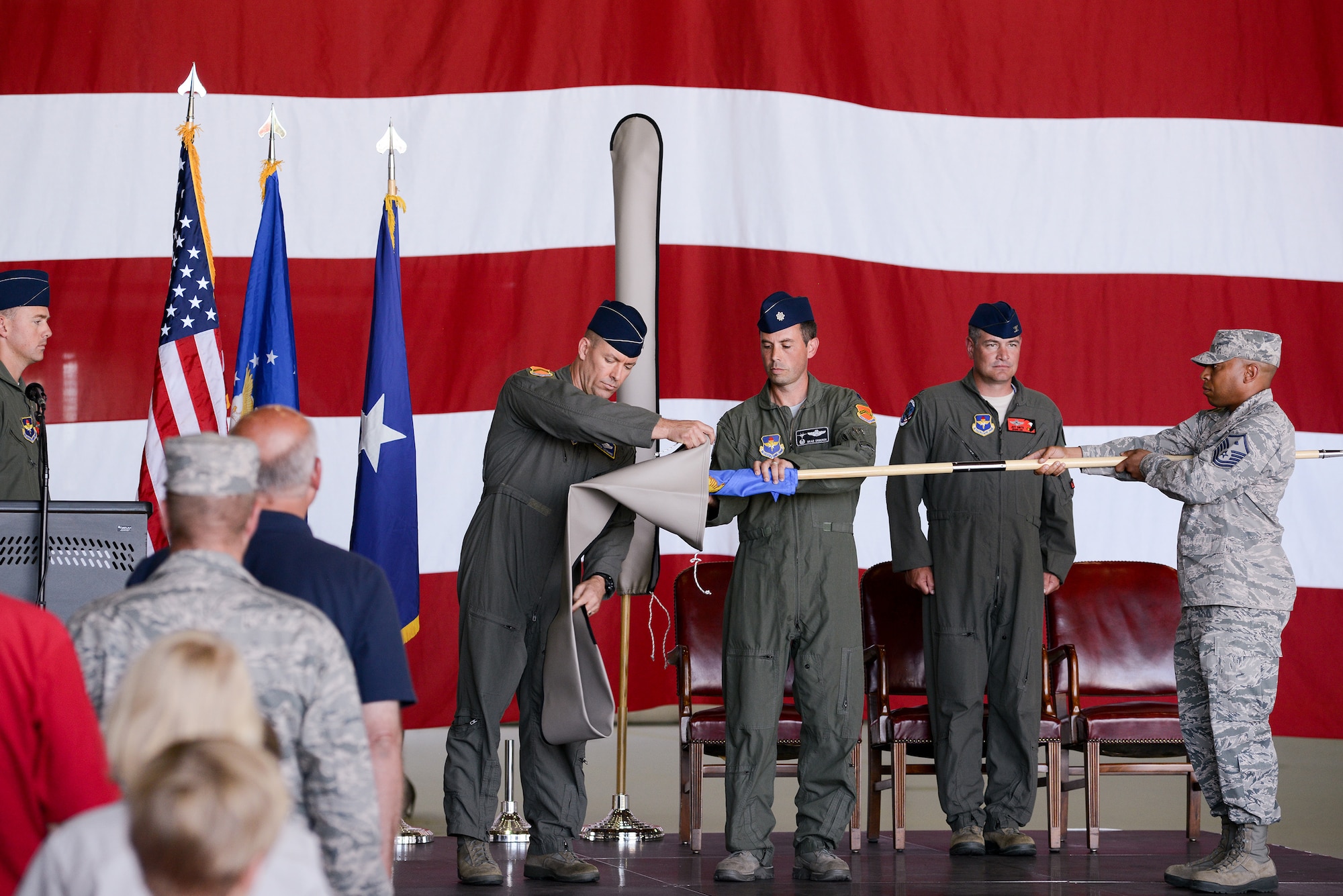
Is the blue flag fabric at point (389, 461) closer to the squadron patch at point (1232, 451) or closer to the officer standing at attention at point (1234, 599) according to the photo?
the officer standing at attention at point (1234, 599)

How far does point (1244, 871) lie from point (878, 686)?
1.30 metres

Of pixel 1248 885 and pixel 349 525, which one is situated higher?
pixel 349 525

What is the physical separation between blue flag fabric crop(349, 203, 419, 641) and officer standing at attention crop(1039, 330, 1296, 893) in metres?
2.30

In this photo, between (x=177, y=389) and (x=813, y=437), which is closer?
(x=813, y=437)

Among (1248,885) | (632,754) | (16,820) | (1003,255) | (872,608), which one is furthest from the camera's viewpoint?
(632,754)

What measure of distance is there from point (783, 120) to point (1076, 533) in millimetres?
2056

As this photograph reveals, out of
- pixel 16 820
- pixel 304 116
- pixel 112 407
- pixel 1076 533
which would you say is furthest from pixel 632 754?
pixel 16 820

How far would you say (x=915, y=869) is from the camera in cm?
402

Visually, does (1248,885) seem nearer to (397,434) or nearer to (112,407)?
(397,434)

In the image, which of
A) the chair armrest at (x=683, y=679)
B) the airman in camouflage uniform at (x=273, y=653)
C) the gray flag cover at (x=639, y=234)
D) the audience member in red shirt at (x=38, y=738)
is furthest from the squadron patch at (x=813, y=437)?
the audience member in red shirt at (x=38, y=738)

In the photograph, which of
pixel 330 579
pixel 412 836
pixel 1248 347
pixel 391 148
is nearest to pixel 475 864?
pixel 412 836

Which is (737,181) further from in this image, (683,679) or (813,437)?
(683,679)

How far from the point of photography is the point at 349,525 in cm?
531

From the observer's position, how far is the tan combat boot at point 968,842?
169 inches
